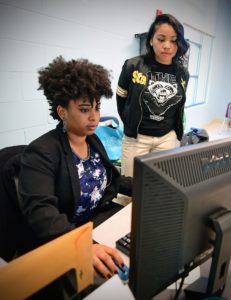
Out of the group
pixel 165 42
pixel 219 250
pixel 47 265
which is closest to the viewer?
Result: pixel 47 265

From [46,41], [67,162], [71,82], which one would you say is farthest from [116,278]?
[46,41]

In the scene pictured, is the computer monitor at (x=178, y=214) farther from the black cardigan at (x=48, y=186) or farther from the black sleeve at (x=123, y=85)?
the black sleeve at (x=123, y=85)

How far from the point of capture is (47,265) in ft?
1.32

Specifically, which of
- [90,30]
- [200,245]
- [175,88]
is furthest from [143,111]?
[200,245]

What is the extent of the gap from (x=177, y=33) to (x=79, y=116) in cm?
111

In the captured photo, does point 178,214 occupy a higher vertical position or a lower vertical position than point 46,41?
lower

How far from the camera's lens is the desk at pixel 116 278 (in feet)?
2.08

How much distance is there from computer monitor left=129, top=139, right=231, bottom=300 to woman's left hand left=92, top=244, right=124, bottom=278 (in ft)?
0.60

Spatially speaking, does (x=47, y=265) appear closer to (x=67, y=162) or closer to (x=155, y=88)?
(x=67, y=162)

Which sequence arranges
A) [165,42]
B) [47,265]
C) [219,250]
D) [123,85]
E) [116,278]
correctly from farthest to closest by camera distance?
1. [123,85]
2. [165,42]
3. [116,278]
4. [219,250]
5. [47,265]

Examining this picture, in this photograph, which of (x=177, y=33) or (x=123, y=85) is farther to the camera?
(x=123, y=85)

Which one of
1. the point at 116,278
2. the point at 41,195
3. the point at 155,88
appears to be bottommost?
the point at 116,278

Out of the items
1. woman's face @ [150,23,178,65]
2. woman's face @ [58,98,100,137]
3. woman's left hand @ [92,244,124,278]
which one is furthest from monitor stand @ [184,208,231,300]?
woman's face @ [150,23,178,65]

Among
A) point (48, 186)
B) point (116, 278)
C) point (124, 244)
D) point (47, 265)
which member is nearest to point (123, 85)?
point (48, 186)
